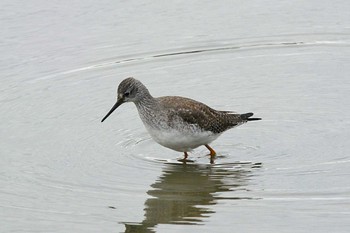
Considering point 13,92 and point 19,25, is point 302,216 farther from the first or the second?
point 19,25

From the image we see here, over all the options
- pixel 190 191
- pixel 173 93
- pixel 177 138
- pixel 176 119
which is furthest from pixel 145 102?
pixel 173 93

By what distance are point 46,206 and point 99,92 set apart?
15.0 ft

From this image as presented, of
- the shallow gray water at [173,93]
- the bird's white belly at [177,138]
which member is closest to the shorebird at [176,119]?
the bird's white belly at [177,138]

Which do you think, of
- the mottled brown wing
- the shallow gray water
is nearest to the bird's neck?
the mottled brown wing

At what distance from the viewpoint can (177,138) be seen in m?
13.4

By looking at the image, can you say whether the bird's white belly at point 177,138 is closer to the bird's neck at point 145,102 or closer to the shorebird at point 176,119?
the shorebird at point 176,119

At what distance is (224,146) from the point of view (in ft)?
46.7

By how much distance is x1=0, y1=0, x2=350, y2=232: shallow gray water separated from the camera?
1145 centimetres

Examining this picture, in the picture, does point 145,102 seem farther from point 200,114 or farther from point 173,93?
point 173,93

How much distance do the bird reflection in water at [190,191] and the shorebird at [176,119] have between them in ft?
1.35

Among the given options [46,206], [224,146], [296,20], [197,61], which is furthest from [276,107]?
[46,206]

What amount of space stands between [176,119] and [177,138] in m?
0.30

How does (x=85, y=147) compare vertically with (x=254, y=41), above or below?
below

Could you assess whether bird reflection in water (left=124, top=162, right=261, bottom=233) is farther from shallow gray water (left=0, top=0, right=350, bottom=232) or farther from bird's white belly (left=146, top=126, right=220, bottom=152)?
bird's white belly (left=146, top=126, right=220, bottom=152)
